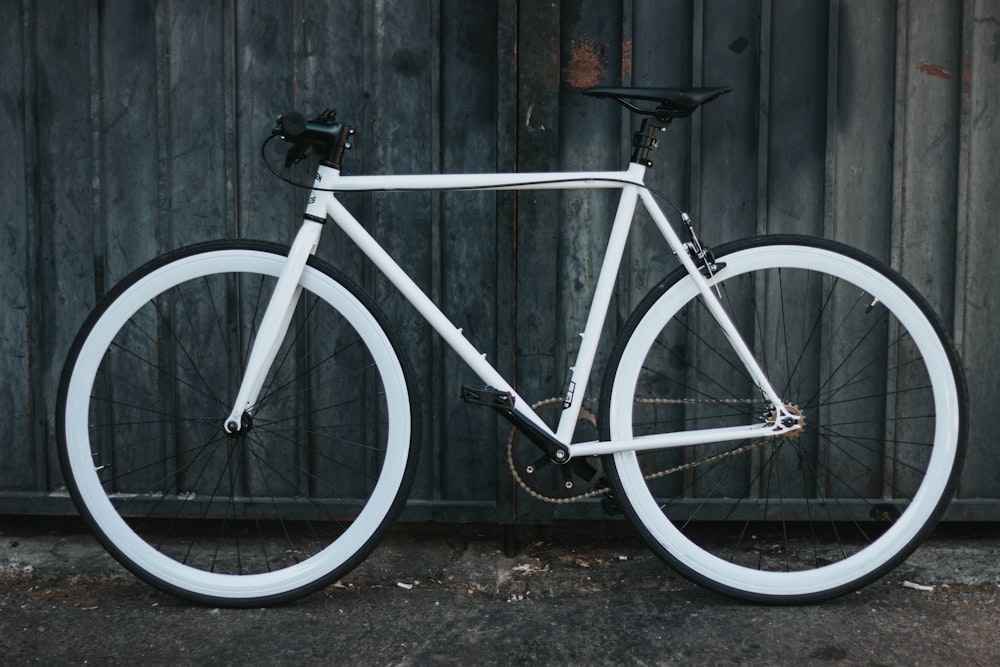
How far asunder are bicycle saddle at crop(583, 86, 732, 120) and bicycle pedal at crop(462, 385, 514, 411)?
0.87 m

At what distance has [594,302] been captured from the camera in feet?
8.73

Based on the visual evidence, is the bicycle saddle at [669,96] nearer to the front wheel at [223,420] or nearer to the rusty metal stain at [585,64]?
the rusty metal stain at [585,64]

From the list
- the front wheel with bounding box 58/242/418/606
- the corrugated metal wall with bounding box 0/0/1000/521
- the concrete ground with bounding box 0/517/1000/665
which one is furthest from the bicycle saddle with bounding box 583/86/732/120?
the concrete ground with bounding box 0/517/1000/665

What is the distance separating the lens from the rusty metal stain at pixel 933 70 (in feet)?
9.59

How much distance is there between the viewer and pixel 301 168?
3004 mm

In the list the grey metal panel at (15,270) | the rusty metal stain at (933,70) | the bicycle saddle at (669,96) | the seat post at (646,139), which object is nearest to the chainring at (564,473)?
the seat post at (646,139)

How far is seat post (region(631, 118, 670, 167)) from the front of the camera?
2615 mm

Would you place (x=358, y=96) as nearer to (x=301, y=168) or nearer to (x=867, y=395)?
(x=301, y=168)

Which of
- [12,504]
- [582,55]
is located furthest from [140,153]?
[582,55]

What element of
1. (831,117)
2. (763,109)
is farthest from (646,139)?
(831,117)

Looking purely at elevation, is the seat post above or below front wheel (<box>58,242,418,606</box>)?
above

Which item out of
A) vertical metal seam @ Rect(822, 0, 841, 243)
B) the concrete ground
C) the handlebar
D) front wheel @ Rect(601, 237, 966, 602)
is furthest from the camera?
front wheel @ Rect(601, 237, 966, 602)

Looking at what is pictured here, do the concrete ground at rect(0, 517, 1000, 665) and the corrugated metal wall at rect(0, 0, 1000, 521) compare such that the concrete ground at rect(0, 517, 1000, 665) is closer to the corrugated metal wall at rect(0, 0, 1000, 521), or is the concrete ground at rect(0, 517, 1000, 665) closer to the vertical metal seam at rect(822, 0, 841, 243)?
the corrugated metal wall at rect(0, 0, 1000, 521)

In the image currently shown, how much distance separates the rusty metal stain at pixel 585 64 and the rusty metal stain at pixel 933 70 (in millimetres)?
987
